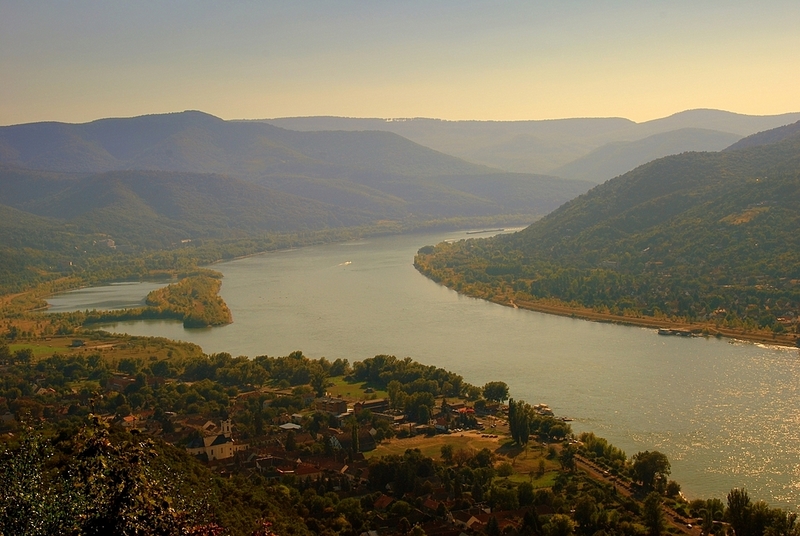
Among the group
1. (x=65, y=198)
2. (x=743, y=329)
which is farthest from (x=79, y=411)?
(x=65, y=198)

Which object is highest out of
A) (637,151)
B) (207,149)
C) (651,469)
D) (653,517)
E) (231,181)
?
(207,149)

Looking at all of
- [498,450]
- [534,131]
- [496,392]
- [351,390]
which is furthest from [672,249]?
[534,131]

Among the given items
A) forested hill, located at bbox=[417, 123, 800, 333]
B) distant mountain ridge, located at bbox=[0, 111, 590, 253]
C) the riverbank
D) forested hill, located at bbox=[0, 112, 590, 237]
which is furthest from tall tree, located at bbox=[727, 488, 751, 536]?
forested hill, located at bbox=[0, 112, 590, 237]

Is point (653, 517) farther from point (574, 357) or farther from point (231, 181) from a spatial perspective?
point (231, 181)

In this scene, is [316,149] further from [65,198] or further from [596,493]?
[596,493]

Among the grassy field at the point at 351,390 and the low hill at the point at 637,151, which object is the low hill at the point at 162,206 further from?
the grassy field at the point at 351,390

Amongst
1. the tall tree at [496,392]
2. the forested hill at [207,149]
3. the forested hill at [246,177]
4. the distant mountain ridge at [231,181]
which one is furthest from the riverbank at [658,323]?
the forested hill at [207,149]
